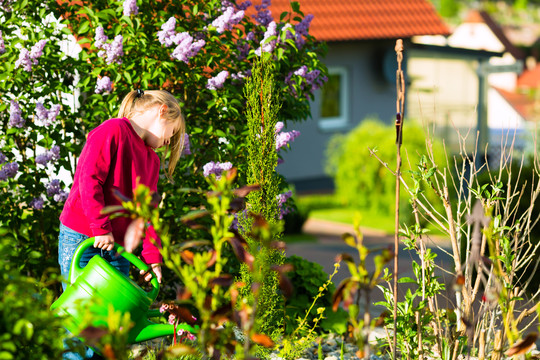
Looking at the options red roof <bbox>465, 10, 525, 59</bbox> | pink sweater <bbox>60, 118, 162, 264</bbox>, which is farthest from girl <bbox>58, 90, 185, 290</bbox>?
red roof <bbox>465, 10, 525, 59</bbox>

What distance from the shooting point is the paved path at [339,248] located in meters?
7.15

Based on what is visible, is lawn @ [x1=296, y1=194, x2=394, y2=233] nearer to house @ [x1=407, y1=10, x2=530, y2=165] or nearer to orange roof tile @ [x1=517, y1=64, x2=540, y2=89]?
house @ [x1=407, y1=10, x2=530, y2=165]

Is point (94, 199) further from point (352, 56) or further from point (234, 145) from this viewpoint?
point (352, 56)

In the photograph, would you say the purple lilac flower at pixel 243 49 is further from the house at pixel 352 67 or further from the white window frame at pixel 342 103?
the white window frame at pixel 342 103

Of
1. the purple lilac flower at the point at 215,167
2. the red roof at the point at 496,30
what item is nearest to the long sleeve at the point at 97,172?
the purple lilac flower at the point at 215,167

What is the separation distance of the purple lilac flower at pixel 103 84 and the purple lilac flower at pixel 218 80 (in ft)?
1.97

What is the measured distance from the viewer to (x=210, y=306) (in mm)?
2248

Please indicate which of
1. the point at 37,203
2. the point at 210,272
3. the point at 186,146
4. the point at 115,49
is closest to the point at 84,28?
the point at 115,49

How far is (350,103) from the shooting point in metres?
15.4

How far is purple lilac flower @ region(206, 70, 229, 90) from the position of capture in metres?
4.33

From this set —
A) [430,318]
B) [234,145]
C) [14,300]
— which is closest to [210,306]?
[14,300]

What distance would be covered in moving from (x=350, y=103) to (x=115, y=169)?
12.4 metres

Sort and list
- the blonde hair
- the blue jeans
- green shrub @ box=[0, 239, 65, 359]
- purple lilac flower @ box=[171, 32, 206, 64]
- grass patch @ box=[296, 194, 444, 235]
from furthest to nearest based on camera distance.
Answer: grass patch @ box=[296, 194, 444, 235] < purple lilac flower @ box=[171, 32, 206, 64] < the blonde hair < the blue jeans < green shrub @ box=[0, 239, 65, 359]

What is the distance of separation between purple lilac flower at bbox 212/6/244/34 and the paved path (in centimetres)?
276
